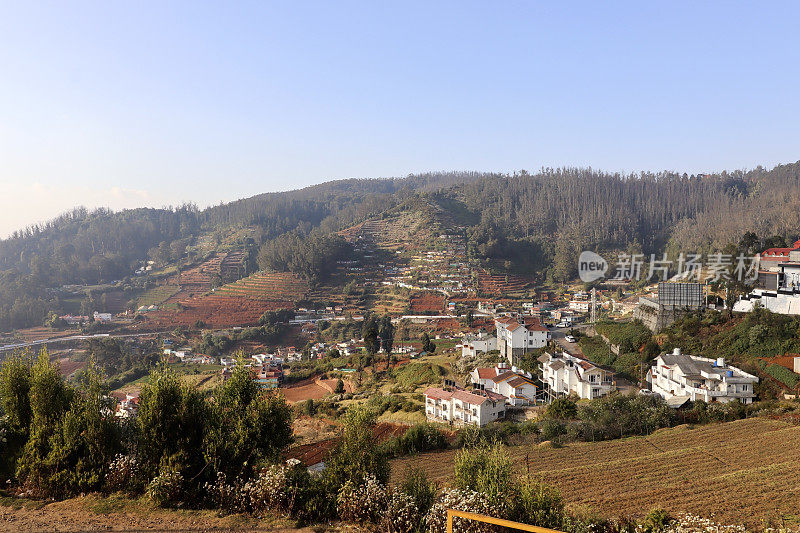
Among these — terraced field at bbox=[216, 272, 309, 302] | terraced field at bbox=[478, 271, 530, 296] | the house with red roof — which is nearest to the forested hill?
terraced field at bbox=[216, 272, 309, 302]

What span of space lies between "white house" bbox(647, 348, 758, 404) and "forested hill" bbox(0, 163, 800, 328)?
117 feet

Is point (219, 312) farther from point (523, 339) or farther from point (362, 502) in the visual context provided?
point (362, 502)

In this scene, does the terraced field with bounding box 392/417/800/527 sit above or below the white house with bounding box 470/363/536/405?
above

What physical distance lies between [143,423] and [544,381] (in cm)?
1990

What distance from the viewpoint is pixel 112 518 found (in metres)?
6.46

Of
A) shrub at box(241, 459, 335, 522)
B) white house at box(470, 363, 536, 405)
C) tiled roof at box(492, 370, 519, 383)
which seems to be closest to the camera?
shrub at box(241, 459, 335, 522)

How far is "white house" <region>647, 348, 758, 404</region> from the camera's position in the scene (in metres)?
18.3

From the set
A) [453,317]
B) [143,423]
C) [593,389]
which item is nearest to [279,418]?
[143,423]

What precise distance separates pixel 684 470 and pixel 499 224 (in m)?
70.6

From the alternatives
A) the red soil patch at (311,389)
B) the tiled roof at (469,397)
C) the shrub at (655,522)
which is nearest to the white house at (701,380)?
the tiled roof at (469,397)

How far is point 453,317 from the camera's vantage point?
47750 millimetres

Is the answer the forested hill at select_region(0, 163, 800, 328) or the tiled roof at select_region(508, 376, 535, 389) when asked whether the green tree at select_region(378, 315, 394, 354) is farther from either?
the forested hill at select_region(0, 163, 800, 328)

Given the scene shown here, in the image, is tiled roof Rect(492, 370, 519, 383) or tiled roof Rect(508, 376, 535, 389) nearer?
tiled roof Rect(508, 376, 535, 389)

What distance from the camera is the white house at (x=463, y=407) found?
63.6 feet
